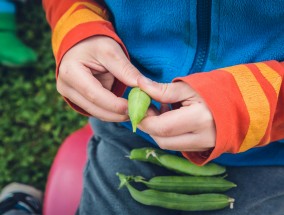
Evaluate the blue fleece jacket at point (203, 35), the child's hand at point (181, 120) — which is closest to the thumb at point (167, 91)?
the child's hand at point (181, 120)

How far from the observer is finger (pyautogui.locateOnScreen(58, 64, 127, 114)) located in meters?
0.80

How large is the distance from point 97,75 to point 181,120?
28 centimetres

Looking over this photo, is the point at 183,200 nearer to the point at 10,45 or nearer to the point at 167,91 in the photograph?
the point at 167,91

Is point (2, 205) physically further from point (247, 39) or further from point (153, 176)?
point (247, 39)

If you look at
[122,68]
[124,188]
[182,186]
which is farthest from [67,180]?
[122,68]

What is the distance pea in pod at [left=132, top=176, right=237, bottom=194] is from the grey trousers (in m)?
0.03

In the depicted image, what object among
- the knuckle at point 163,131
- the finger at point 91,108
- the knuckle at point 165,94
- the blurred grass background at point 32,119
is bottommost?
the blurred grass background at point 32,119

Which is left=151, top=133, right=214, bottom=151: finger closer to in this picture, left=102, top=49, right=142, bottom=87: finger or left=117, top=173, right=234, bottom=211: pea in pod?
left=102, top=49, right=142, bottom=87: finger

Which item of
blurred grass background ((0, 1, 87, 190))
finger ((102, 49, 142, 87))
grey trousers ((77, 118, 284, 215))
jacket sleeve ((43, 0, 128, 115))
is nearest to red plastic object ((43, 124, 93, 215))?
grey trousers ((77, 118, 284, 215))

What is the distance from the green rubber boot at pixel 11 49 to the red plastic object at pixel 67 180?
0.63 metres

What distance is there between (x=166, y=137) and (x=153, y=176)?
0.30 meters

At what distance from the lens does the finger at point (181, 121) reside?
2.38 ft

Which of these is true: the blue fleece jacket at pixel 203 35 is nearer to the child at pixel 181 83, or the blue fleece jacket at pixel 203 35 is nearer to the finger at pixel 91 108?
the child at pixel 181 83

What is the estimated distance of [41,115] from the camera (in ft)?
5.93
